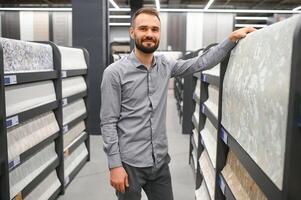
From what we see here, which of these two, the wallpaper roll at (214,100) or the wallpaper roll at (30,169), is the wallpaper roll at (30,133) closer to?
the wallpaper roll at (30,169)

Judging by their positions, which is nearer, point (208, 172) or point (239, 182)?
point (239, 182)

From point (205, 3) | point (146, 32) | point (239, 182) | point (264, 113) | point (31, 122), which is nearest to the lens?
point (264, 113)

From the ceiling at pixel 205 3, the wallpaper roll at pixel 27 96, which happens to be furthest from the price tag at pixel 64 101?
the ceiling at pixel 205 3

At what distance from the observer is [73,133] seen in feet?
12.9

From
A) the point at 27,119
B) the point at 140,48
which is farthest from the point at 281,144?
the point at 27,119

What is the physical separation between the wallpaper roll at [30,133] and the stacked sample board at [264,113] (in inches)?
55.7

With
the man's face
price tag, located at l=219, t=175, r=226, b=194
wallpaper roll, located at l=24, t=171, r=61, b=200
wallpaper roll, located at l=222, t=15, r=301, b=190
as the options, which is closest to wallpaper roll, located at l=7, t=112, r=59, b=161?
wallpaper roll, located at l=24, t=171, r=61, b=200

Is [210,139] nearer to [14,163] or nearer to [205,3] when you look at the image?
[14,163]

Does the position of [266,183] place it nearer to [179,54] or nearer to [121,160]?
[121,160]

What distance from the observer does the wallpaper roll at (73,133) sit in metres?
3.66

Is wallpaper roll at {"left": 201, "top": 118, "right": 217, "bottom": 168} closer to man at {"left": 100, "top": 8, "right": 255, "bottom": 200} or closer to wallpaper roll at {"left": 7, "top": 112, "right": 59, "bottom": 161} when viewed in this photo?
man at {"left": 100, "top": 8, "right": 255, "bottom": 200}

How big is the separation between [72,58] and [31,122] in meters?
1.46

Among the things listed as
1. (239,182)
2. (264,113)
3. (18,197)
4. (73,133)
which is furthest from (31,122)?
(264,113)

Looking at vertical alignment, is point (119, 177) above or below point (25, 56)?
below
